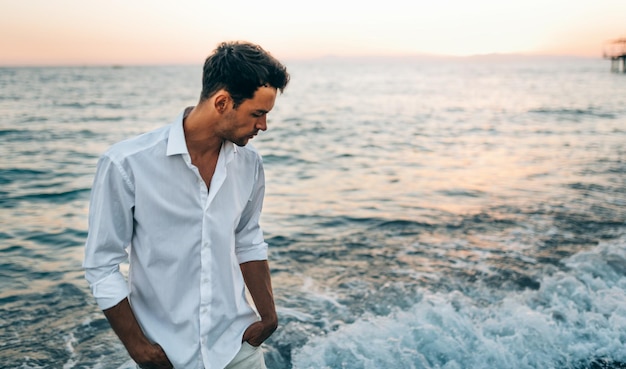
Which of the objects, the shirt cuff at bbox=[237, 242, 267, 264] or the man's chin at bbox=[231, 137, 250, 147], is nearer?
the man's chin at bbox=[231, 137, 250, 147]

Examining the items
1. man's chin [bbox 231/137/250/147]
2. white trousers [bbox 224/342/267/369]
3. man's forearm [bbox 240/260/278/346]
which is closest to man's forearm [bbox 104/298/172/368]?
white trousers [bbox 224/342/267/369]

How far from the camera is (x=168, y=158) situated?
6.90ft

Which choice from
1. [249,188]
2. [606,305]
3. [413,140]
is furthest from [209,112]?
[413,140]

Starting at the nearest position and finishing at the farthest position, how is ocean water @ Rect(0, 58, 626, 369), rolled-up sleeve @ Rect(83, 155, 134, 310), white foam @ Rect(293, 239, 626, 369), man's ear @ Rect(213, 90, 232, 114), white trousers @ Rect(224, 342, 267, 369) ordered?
rolled-up sleeve @ Rect(83, 155, 134, 310), man's ear @ Rect(213, 90, 232, 114), white trousers @ Rect(224, 342, 267, 369), white foam @ Rect(293, 239, 626, 369), ocean water @ Rect(0, 58, 626, 369)

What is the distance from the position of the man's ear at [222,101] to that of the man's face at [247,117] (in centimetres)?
2

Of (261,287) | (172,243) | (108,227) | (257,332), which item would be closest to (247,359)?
(257,332)

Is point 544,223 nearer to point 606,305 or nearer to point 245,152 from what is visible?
point 606,305

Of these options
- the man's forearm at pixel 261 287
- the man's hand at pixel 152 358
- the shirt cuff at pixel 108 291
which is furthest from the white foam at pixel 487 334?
the shirt cuff at pixel 108 291

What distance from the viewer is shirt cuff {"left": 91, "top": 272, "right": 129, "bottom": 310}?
2.05 metres

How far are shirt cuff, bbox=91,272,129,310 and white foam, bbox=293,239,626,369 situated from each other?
3067 millimetres

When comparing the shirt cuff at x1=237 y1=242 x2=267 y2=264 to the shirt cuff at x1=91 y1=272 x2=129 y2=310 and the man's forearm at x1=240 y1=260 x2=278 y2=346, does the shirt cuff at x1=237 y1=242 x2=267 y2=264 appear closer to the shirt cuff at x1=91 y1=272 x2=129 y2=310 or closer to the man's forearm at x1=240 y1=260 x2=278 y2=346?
the man's forearm at x1=240 y1=260 x2=278 y2=346

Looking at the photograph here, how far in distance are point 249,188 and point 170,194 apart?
1.32 feet

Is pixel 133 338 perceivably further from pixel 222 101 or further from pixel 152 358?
pixel 222 101

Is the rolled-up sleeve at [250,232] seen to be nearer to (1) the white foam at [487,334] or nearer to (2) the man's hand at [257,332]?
(2) the man's hand at [257,332]
